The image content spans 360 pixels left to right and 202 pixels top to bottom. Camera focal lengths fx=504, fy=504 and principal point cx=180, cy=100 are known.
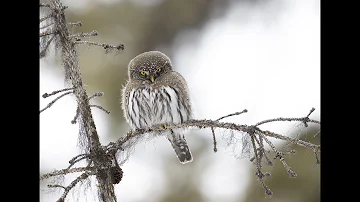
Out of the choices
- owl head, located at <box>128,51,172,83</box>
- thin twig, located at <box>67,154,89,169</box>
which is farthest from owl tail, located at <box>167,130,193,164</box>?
thin twig, located at <box>67,154,89,169</box>

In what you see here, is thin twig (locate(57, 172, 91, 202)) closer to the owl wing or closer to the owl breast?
the owl breast

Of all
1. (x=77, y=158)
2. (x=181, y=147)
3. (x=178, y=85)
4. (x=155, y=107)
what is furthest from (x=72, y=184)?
(x=181, y=147)

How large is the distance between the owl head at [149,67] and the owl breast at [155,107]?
0.42ft

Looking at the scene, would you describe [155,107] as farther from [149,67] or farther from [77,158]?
[77,158]

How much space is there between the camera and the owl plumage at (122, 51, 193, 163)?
3.88 metres

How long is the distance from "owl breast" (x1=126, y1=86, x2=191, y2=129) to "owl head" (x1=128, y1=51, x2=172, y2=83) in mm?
128

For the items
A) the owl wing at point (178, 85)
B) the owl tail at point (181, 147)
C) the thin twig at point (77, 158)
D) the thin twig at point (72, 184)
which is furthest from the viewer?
the owl tail at point (181, 147)

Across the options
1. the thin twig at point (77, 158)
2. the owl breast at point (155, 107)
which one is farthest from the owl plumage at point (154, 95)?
the thin twig at point (77, 158)

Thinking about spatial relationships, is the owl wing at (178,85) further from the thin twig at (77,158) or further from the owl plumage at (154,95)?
the thin twig at (77,158)

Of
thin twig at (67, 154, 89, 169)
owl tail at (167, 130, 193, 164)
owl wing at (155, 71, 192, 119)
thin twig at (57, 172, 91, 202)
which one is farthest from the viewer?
owl tail at (167, 130, 193, 164)

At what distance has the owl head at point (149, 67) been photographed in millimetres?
4031

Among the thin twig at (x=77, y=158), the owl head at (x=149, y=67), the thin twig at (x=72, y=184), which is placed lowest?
the thin twig at (x=72, y=184)
